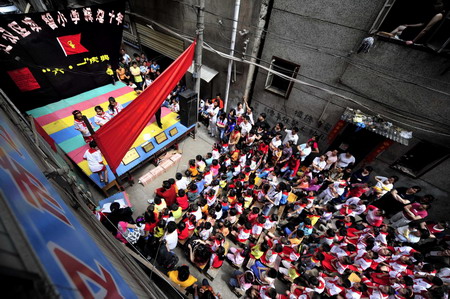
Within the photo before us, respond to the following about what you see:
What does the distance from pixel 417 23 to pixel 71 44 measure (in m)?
12.3

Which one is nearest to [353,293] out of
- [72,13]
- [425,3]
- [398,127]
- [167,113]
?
[398,127]

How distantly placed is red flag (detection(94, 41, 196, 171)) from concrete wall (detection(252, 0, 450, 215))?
462 centimetres

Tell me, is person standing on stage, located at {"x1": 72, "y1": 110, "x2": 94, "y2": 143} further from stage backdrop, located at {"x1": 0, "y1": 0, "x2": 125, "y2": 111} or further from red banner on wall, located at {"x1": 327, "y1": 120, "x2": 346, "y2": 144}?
red banner on wall, located at {"x1": 327, "y1": 120, "x2": 346, "y2": 144}

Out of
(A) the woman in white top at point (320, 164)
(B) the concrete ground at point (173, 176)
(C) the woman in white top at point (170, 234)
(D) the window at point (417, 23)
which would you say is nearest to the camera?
(C) the woman in white top at point (170, 234)

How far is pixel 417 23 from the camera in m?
5.53

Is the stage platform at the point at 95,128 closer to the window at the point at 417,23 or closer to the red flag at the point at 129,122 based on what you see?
the red flag at the point at 129,122

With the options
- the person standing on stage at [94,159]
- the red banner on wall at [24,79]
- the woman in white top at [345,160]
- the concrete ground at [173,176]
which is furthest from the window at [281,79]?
the red banner on wall at [24,79]

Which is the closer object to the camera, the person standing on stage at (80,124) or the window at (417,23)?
the window at (417,23)

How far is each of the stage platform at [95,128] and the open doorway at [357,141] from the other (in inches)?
256

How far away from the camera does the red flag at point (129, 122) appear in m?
4.71

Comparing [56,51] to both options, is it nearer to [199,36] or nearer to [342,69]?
[199,36]

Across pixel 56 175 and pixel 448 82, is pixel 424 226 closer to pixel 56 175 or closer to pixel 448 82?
pixel 448 82

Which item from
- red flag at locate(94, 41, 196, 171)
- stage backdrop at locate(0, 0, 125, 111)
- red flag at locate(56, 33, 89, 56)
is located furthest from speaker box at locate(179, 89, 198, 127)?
red flag at locate(56, 33, 89, 56)

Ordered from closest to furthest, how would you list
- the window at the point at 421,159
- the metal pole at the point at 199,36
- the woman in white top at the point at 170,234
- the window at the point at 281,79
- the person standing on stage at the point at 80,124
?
the woman in white top at the point at 170,234, the window at the point at 421,159, the metal pole at the point at 199,36, the person standing on stage at the point at 80,124, the window at the point at 281,79
